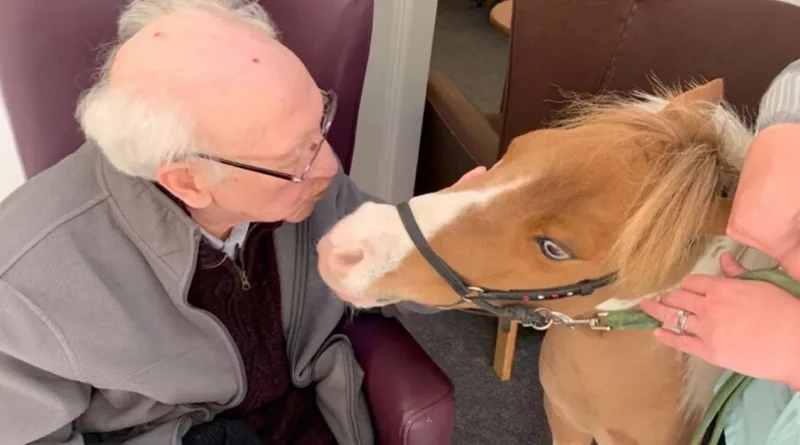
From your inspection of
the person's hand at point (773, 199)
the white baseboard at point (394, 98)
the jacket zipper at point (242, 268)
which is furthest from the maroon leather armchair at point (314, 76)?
the person's hand at point (773, 199)

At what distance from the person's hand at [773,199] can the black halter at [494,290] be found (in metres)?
0.22

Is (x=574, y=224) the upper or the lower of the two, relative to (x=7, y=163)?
upper

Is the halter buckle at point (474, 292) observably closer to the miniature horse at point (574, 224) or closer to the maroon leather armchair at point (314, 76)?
the miniature horse at point (574, 224)

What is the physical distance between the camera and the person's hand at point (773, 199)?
66 centimetres

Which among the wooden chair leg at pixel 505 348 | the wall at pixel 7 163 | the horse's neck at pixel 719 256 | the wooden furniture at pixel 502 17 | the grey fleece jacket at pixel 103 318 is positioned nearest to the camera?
the horse's neck at pixel 719 256

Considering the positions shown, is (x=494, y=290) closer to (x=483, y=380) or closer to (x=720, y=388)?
(x=720, y=388)

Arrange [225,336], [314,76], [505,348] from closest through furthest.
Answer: [225,336], [314,76], [505,348]

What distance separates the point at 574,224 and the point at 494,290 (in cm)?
13

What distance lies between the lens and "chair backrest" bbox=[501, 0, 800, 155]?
125 cm

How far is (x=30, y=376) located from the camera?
39.0 inches

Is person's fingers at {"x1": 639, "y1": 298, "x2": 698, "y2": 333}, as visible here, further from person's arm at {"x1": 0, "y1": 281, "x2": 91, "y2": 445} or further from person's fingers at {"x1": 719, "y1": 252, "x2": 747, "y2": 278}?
person's arm at {"x1": 0, "y1": 281, "x2": 91, "y2": 445}

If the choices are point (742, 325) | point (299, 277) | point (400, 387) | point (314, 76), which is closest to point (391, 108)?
point (314, 76)

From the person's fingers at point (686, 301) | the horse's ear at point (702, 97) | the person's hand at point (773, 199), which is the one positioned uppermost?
the person's hand at point (773, 199)

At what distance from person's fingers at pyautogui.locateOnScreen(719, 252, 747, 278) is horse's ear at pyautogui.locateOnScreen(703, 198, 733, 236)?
4cm
